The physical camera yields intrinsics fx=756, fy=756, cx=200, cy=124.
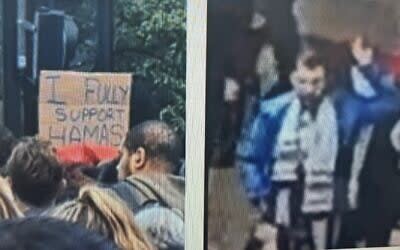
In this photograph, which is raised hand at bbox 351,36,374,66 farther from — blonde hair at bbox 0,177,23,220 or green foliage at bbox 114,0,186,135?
blonde hair at bbox 0,177,23,220

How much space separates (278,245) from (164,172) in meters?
0.22

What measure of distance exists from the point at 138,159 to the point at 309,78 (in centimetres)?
30

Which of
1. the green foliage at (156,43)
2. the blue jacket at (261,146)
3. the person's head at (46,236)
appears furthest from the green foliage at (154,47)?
the person's head at (46,236)

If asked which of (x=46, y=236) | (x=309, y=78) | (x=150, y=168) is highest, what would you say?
(x=309, y=78)

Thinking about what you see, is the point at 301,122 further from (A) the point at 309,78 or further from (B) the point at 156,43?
(B) the point at 156,43

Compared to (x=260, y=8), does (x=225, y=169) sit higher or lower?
lower

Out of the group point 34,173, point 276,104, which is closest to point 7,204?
point 34,173

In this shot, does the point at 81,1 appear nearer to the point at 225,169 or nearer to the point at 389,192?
the point at 225,169

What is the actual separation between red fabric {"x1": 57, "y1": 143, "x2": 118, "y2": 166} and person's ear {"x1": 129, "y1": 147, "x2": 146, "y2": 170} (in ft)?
0.09

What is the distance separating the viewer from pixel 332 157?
120 centimetres

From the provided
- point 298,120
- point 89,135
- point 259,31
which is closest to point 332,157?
point 298,120

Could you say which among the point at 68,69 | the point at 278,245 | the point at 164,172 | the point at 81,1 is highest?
the point at 81,1

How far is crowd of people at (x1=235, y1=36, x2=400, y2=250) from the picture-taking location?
1185 mm

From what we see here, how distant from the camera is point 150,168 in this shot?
1.16 metres
